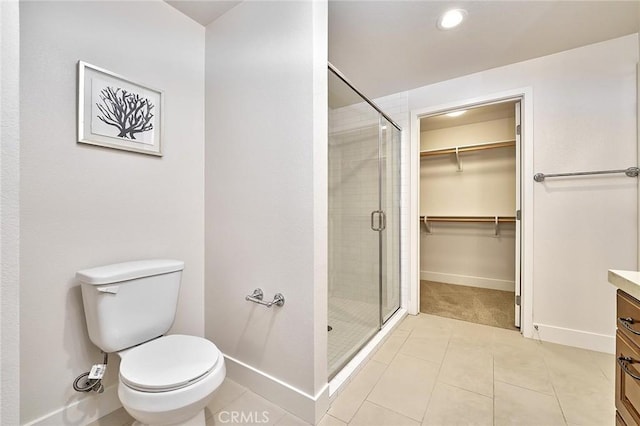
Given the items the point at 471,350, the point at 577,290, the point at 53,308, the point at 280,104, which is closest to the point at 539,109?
the point at 577,290

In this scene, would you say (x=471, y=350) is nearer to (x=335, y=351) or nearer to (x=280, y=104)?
(x=335, y=351)

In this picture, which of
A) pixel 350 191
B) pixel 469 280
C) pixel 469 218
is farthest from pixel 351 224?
pixel 469 280

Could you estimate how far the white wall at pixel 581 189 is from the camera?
184 cm

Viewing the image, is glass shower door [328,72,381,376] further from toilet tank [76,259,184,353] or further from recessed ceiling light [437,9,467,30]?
toilet tank [76,259,184,353]

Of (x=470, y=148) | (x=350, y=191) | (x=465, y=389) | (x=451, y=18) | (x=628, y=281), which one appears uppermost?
(x=451, y=18)

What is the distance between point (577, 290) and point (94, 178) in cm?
327

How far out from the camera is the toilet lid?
0.96 m

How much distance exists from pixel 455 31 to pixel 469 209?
7.97ft

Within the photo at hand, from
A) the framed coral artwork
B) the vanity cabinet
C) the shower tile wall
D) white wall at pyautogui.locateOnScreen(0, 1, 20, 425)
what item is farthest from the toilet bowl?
the vanity cabinet

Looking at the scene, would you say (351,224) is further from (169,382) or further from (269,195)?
(169,382)

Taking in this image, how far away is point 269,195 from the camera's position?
1.45 m

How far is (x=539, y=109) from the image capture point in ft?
6.84

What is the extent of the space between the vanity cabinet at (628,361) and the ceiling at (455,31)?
1.71 m

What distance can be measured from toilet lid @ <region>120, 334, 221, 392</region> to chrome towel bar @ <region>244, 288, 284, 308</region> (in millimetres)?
307
